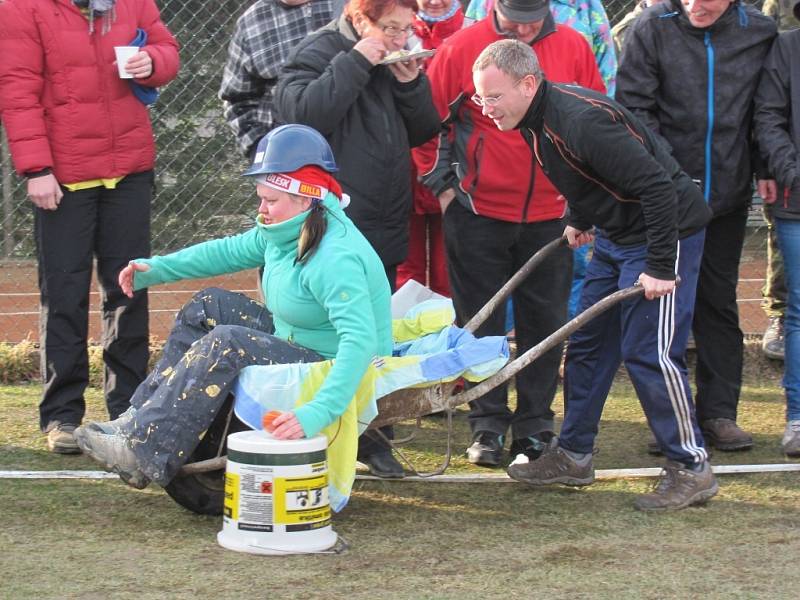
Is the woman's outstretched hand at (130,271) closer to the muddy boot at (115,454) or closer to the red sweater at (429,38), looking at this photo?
the muddy boot at (115,454)

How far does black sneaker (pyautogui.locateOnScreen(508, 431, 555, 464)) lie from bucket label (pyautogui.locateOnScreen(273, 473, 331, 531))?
145cm

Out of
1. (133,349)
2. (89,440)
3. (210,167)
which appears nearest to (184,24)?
(210,167)

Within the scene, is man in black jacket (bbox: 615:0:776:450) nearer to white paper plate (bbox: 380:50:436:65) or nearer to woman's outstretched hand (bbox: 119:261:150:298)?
white paper plate (bbox: 380:50:436:65)

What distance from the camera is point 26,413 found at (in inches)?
252

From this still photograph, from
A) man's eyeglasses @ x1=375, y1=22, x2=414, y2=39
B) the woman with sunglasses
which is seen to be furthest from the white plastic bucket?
man's eyeglasses @ x1=375, y1=22, x2=414, y2=39

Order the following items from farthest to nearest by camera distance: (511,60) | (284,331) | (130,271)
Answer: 1. (130,271)
2. (284,331)
3. (511,60)

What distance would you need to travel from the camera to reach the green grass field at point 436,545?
3.85m

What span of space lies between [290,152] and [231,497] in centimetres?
115

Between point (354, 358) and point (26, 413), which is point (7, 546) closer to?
point (354, 358)

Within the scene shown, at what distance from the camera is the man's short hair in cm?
448

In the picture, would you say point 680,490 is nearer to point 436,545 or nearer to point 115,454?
point 436,545

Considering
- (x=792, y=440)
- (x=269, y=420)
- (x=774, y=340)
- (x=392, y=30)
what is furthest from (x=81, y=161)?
(x=774, y=340)

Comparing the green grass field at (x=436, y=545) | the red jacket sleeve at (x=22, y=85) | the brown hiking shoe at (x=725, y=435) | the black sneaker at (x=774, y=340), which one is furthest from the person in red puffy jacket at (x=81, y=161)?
the black sneaker at (x=774, y=340)

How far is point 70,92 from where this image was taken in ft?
18.0
